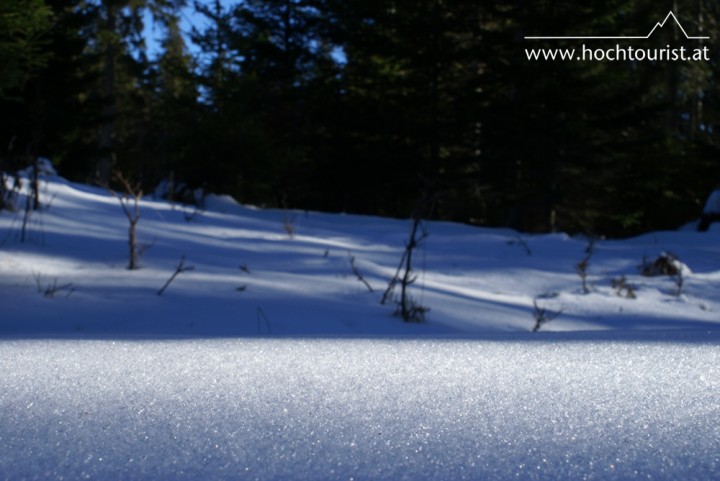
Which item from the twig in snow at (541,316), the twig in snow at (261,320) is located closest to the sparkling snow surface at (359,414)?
Result: the twig in snow at (261,320)

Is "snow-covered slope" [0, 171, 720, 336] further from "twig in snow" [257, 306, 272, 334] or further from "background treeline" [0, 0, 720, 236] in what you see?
"background treeline" [0, 0, 720, 236]

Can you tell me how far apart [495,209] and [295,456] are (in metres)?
14.2

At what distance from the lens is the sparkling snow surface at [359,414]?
938mm

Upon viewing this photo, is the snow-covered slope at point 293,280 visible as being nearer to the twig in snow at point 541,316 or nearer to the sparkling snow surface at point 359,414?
the twig in snow at point 541,316

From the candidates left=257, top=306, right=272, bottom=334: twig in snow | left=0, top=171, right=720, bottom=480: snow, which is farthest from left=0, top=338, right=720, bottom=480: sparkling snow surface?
left=257, top=306, right=272, bottom=334: twig in snow

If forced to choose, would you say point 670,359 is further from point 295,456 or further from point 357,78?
point 357,78

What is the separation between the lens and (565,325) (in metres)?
4.48

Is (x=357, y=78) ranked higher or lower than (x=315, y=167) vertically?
higher

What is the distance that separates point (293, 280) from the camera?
4.91m

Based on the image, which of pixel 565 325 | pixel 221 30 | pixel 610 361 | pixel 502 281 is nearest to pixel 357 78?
pixel 221 30

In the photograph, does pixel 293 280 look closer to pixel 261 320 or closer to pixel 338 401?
pixel 261 320

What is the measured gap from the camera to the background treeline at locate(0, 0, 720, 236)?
12555 millimetres

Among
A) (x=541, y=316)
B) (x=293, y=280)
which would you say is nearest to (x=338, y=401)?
(x=541, y=316)

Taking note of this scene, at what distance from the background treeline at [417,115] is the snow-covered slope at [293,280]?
379 centimetres
